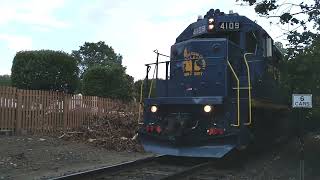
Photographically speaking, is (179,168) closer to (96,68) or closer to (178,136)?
(178,136)

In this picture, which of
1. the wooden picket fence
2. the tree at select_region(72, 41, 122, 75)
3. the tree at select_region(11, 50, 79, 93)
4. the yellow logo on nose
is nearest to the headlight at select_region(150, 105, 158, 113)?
the yellow logo on nose

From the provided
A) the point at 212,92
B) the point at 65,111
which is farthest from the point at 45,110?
the point at 212,92

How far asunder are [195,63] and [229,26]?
1420 mm

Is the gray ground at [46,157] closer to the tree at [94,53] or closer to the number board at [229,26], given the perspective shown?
the number board at [229,26]

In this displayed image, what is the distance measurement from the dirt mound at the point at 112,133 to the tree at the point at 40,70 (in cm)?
231

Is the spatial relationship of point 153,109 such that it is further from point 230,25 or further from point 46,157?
point 46,157

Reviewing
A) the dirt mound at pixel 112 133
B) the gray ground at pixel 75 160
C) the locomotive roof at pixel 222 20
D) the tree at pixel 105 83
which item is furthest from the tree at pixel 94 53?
the locomotive roof at pixel 222 20

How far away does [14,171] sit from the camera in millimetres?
10719

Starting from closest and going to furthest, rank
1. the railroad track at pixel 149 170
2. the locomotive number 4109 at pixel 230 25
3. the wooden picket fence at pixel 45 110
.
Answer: the railroad track at pixel 149 170, the locomotive number 4109 at pixel 230 25, the wooden picket fence at pixel 45 110

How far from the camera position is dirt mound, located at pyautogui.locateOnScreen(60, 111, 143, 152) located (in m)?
15.9

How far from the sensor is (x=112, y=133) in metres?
17.5

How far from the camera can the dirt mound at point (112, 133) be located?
1595 cm

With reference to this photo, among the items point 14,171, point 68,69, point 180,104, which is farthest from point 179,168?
point 68,69

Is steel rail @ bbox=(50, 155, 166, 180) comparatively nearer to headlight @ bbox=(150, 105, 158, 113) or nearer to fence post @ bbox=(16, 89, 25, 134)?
headlight @ bbox=(150, 105, 158, 113)
